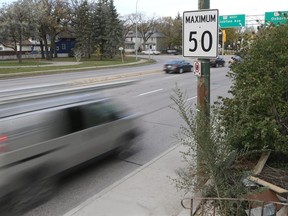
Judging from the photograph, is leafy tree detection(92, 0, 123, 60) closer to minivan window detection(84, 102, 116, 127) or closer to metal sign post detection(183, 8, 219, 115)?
minivan window detection(84, 102, 116, 127)

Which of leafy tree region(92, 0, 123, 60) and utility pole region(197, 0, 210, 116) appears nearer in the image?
utility pole region(197, 0, 210, 116)

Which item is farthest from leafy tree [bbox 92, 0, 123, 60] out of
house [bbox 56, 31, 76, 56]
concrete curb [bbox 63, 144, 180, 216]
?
concrete curb [bbox 63, 144, 180, 216]

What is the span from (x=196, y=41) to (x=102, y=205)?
2.66m

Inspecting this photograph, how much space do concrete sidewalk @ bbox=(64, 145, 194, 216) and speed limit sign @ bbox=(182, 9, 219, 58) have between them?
1794 millimetres

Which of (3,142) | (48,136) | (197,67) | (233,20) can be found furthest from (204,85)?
(233,20)

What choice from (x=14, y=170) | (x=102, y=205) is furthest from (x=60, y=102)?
(x=102, y=205)

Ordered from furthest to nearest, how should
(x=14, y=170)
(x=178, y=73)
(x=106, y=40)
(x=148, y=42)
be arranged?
(x=148, y=42)
(x=106, y=40)
(x=178, y=73)
(x=14, y=170)

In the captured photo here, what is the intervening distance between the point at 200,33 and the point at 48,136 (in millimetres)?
2664

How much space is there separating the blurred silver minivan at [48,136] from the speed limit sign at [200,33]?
209 centimetres

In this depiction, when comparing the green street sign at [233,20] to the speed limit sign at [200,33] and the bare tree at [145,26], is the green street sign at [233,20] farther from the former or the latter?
the bare tree at [145,26]

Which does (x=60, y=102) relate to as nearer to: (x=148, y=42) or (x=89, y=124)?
(x=89, y=124)

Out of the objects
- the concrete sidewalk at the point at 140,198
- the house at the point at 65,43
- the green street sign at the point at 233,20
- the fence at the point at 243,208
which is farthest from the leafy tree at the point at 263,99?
the house at the point at 65,43

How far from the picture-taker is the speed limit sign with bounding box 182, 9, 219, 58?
4.52 m

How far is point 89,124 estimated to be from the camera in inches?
230
